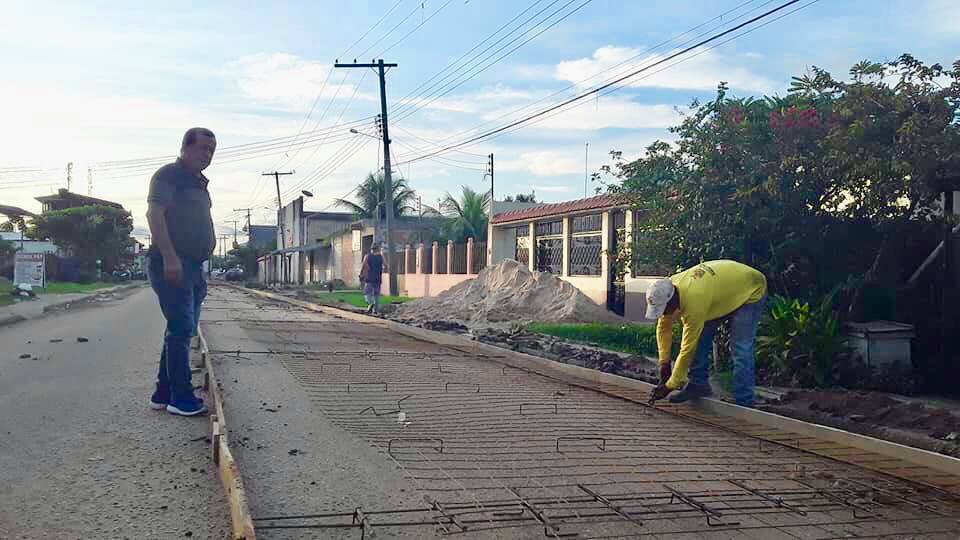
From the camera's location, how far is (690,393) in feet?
23.0

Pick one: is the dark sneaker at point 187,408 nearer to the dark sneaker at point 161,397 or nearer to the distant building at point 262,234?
the dark sneaker at point 161,397

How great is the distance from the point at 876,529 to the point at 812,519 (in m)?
0.27

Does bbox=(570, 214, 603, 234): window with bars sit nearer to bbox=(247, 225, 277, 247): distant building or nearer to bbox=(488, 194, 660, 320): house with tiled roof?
bbox=(488, 194, 660, 320): house with tiled roof

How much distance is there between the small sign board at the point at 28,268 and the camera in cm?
2614

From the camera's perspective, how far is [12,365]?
8.87m

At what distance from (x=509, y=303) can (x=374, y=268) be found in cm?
330

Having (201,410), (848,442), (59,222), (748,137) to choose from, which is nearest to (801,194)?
(748,137)

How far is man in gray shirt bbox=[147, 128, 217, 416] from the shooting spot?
5594 millimetres

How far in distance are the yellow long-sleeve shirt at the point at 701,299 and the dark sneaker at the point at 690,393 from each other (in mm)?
286

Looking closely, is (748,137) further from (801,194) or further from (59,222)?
(59,222)

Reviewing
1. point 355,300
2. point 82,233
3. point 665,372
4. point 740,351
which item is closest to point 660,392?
point 665,372

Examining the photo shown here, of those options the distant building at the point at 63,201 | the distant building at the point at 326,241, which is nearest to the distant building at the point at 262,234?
the distant building at the point at 326,241

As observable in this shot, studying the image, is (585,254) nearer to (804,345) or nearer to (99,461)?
(804,345)

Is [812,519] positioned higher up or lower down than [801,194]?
lower down
